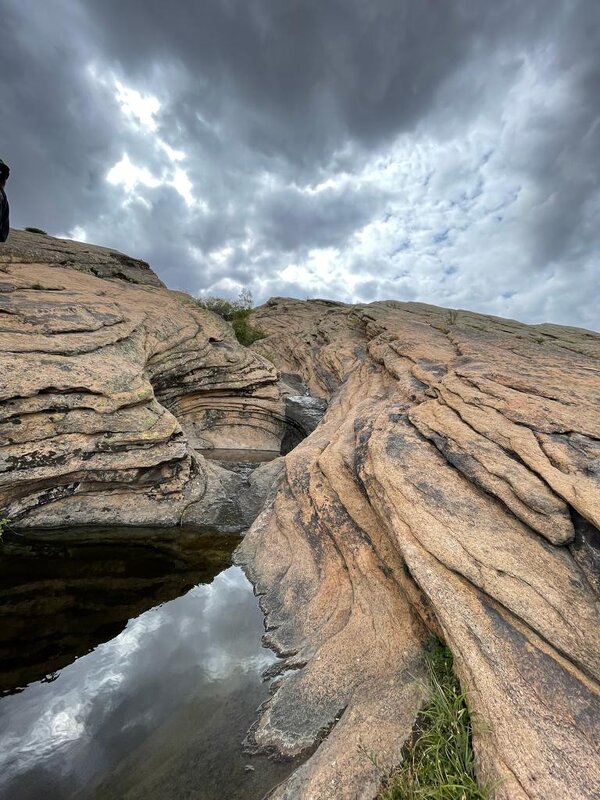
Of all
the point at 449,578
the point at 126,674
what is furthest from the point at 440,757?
the point at 126,674

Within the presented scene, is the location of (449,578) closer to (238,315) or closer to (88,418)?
(88,418)

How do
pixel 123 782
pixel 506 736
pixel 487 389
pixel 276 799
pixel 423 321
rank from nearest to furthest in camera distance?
pixel 506 736 → pixel 276 799 → pixel 123 782 → pixel 487 389 → pixel 423 321

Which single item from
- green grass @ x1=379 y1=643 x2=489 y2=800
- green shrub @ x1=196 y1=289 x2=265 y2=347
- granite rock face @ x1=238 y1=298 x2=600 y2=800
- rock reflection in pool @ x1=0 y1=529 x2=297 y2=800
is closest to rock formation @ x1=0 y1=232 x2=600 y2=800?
granite rock face @ x1=238 y1=298 x2=600 y2=800

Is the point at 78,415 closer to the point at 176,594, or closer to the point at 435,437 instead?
the point at 176,594

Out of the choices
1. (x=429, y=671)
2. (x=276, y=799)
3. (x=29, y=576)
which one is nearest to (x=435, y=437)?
(x=429, y=671)

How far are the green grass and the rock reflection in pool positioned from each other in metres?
1.47

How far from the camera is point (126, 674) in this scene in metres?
6.07

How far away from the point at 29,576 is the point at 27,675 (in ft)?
9.16

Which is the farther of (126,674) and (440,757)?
(126,674)

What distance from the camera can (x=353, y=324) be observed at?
3184 cm

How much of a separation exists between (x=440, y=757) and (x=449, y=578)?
2033 mm

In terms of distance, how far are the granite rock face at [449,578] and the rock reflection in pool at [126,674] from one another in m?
0.56

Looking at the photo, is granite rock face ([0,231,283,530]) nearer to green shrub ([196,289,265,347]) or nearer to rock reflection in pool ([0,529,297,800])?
rock reflection in pool ([0,529,297,800])

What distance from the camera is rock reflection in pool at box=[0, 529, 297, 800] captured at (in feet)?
14.8
